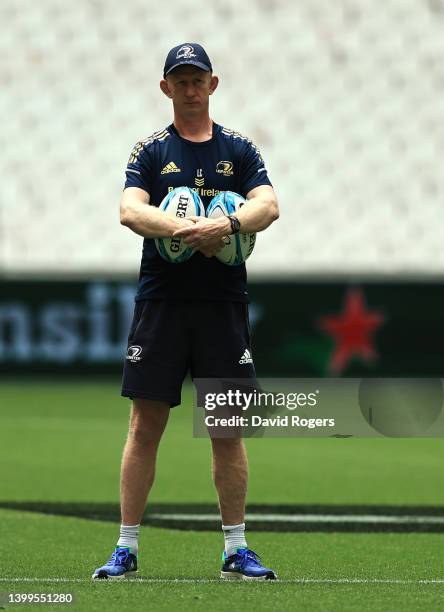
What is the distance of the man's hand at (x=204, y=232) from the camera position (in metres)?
5.41

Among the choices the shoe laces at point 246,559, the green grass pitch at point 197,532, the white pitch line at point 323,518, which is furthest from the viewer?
the white pitch line at point 323,518

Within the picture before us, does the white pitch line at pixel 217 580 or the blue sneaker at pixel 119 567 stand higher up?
the blue sneaker at pixel 119 567

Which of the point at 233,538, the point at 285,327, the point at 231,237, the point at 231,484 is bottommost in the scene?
the point at 233,538

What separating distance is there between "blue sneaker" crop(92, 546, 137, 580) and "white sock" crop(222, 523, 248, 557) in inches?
13.9

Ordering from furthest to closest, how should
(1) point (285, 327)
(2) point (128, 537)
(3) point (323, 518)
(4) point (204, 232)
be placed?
(1) point (285, 327)
(3) point (323, 518)
(2) point (128, 537)
(4) point (204, 232)

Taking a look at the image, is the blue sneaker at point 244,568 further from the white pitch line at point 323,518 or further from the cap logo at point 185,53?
the white pitch line at point 323,518

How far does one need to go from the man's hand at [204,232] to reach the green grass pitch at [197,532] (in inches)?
48.7

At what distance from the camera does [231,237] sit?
5.54m

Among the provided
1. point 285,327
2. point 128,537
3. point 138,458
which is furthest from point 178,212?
point 285,327

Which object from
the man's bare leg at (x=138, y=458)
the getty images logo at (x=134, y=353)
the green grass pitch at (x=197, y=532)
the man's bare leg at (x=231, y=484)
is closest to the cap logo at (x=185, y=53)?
the getty images logo at (x=134, y=353)

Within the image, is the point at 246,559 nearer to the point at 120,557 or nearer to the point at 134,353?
the point at 120,557

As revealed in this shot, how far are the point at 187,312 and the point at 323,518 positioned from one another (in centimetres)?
258

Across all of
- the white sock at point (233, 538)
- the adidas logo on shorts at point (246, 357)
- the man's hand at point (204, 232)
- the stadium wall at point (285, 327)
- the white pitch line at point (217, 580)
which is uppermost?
the stadium wall at point (285, 327)

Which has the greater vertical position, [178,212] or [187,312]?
[178,212]
